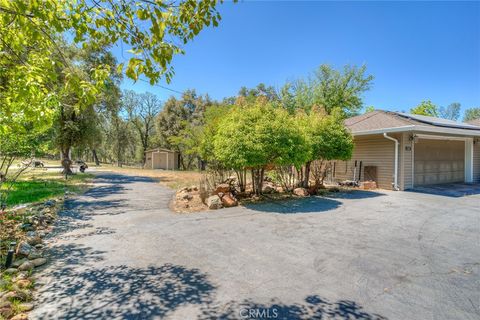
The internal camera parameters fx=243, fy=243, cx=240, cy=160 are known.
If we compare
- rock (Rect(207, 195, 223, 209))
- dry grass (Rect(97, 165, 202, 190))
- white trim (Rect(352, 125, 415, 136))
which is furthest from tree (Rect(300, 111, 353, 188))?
dry grass (Rect(97, 165, 202, 190))

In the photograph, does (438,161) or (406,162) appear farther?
(438,161)

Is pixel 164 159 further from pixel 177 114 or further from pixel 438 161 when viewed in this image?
pixel 438 161

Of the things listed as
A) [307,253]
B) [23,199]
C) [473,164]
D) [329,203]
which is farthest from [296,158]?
[473,164]

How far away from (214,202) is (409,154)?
9.30m

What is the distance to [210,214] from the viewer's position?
7035 millimetres

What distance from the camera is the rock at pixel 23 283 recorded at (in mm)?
3082

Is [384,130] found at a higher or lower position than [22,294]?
higher

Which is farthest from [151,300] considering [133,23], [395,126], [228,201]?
[395,126]

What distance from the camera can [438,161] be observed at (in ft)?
41.4

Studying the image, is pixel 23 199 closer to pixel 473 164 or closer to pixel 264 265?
pixel 264 265

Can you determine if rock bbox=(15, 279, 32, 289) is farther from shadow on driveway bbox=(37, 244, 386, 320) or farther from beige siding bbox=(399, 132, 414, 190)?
beige siding bbox=(399, 132, 414, 190)

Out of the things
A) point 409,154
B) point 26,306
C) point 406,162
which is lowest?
point 26,306

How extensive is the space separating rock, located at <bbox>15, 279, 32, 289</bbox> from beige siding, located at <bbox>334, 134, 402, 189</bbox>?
1268 centimetres

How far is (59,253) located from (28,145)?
248 cm
